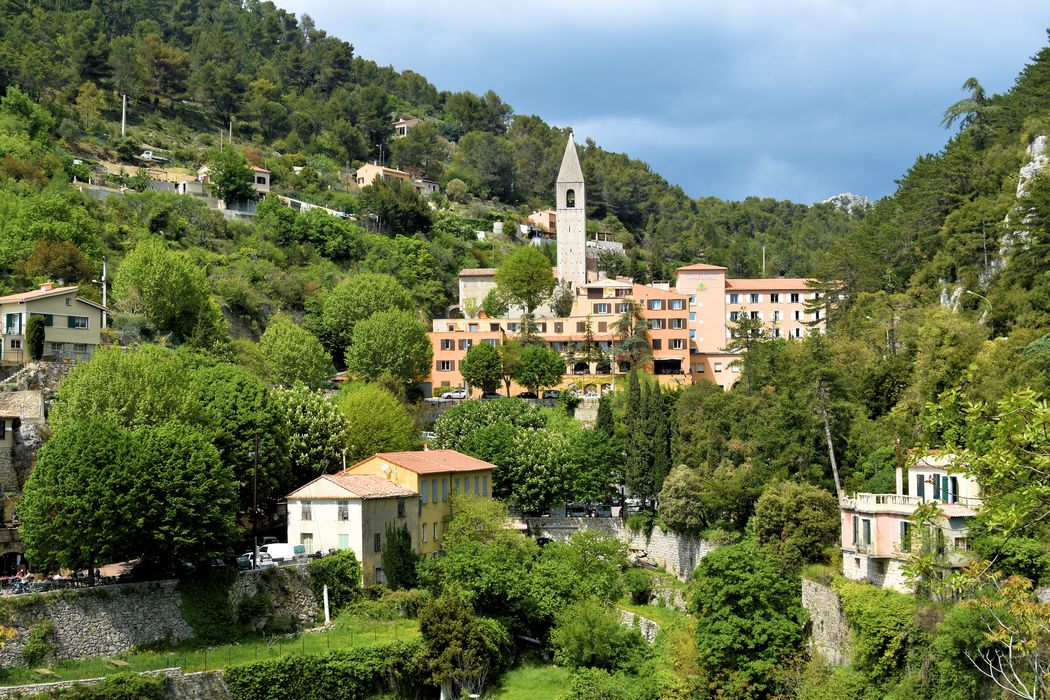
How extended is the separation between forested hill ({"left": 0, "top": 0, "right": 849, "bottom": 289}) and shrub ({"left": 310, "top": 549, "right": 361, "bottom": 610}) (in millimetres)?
77473

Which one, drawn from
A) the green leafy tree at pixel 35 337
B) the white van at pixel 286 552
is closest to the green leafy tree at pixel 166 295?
the green leafy tree at pixel 35 337

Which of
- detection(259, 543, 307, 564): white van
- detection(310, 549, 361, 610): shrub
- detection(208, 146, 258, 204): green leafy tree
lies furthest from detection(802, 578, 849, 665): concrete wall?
detection(208, 146, 258, 204): green leafy tree

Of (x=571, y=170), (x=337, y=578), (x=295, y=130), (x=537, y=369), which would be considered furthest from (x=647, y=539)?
(x=295, y=130)

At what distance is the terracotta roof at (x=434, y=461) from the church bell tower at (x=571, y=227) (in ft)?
152

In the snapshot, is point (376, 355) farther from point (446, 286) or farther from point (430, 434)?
point (446, 286)

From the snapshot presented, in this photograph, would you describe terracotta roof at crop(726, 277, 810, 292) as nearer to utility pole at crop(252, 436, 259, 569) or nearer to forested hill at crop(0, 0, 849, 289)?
forested hill at crop(0, 0, 849, 289)

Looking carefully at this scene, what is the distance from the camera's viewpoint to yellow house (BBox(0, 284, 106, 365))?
6016cm

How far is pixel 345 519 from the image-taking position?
50.5 m

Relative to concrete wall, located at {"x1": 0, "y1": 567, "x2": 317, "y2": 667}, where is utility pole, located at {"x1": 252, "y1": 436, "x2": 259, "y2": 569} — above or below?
above

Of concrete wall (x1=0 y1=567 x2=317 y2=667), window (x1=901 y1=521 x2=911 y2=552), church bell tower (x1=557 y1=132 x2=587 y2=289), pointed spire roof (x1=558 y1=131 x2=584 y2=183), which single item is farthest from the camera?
pointed spire roof (x1=558 y1=131 x2=584 y2=183)

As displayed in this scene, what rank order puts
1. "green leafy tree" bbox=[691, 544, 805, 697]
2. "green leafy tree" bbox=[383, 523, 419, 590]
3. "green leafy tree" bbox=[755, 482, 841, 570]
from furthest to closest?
"green leafy tree" bbox=[383, 523, 419, 590], "green leafy tree" bbox=[755, 482, 841, 570], "green leafy tree" bbox=[691, 544, 805, 697]

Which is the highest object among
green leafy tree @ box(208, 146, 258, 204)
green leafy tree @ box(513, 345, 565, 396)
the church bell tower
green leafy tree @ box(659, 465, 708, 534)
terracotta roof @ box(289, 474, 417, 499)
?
green leafy tree @ box(208, 146, 258, 204)

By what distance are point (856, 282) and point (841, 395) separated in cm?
2810

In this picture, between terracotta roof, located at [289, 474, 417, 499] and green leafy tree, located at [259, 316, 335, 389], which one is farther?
green leafy tree, located at [259, 316, 335, 389]
